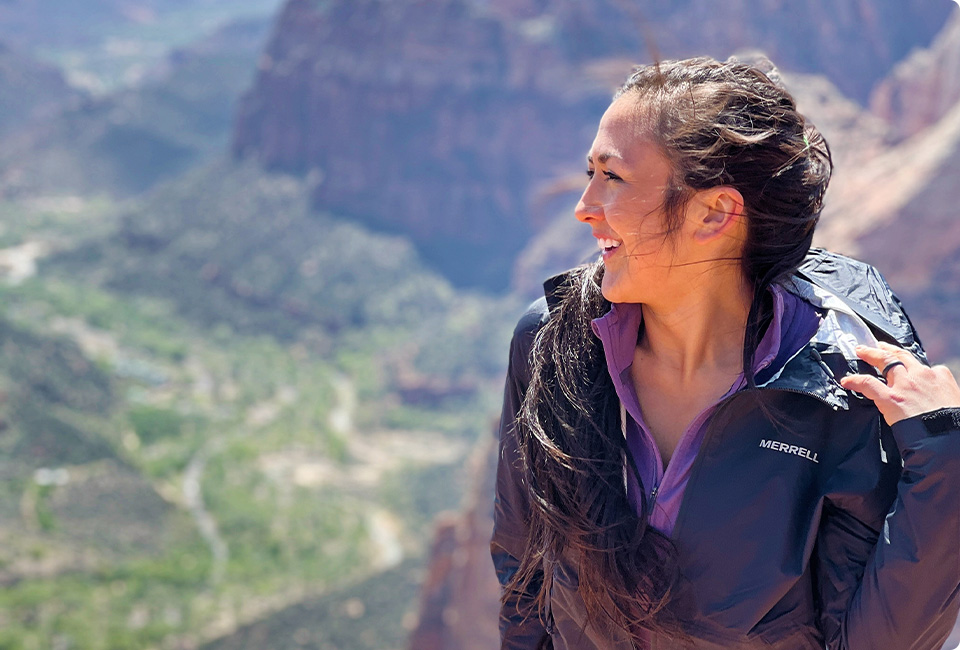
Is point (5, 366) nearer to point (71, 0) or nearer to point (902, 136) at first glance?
point (902, 136)

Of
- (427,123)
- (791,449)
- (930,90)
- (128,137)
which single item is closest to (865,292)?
(791,449)

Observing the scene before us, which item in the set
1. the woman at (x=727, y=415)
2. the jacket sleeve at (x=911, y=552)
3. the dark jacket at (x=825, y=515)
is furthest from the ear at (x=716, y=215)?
the jacket sleeve at (x=911, y=552)

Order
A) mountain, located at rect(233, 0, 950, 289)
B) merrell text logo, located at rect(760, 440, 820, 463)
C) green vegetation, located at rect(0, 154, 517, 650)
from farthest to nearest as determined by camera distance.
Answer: mountain, located at rect(233, 0, 950, 289), green vegetation, located at rect(0, 154, 517, 650), merrell text logo, located at rect(760, 440, 820, 463)

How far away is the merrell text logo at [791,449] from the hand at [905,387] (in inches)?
5.2

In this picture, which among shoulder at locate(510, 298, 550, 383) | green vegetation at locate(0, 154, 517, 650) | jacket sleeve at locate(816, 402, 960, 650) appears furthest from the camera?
green vegetation at locate(0, 154, 517, 650)

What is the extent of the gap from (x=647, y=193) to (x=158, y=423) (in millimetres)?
30095

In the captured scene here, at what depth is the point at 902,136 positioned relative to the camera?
1680cm

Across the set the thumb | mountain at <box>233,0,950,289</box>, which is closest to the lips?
the thumb

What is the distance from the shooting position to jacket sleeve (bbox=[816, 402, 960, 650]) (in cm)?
151

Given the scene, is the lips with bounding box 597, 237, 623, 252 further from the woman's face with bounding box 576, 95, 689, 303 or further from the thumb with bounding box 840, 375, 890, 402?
the thumb with bounding box 840, 375, 890, 402

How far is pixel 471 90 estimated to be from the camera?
4603cm

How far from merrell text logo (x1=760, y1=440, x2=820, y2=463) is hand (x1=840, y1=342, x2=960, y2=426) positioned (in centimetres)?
13

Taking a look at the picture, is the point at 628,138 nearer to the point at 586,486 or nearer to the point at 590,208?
the point at 590,208

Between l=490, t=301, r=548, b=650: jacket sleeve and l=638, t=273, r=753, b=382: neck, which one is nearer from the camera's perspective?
l=638, t=273, r=753, b=382: neck
